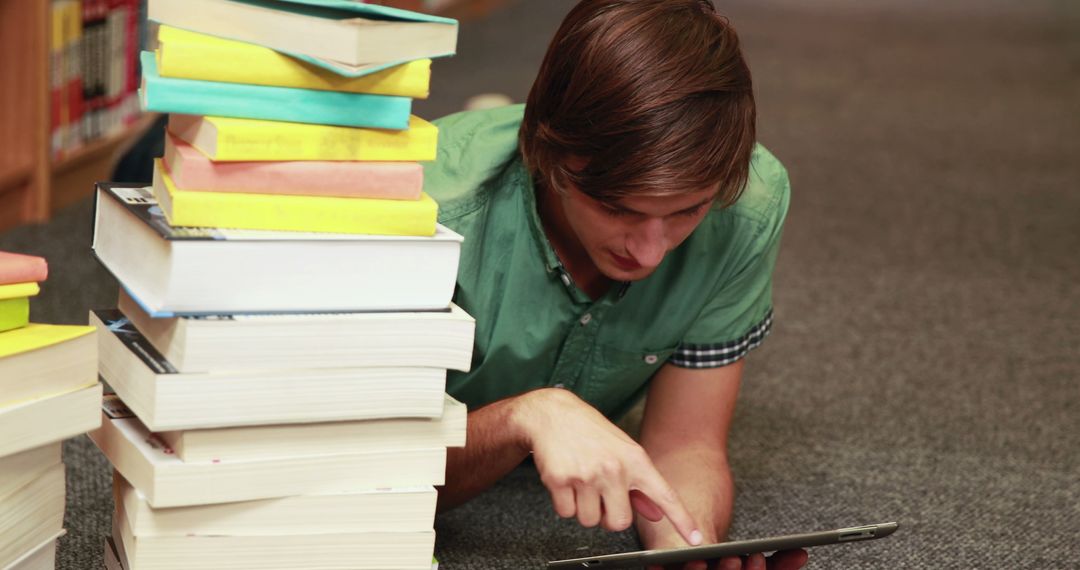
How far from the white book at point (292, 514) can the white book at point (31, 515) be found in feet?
0.16

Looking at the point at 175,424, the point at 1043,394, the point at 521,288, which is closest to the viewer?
the point at 175,424

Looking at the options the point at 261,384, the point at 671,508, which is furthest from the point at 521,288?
the point at 261,384

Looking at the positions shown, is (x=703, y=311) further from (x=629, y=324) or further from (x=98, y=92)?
(x=98, y=92)

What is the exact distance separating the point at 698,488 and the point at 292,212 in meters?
0.62

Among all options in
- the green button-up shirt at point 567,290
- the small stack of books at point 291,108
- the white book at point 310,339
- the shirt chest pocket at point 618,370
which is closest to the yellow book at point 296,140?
the small stack of books at point 291,108

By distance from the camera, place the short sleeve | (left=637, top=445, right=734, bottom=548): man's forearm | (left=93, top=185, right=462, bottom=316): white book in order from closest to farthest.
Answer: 1. (left=93, top=185, right=462, bottom=316): white book
2. (left=637, top=445, right=734, bottom=548): man's forearm
3. the short sleeve

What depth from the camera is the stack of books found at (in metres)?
0.83

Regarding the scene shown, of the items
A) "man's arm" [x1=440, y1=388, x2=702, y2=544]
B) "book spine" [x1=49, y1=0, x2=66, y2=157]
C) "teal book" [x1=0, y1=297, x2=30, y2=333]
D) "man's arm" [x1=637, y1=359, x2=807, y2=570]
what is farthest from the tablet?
"book spine" [x1=49, y1=0, x2=66, y2=157]

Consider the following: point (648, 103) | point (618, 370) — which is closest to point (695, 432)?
point (618, 370)

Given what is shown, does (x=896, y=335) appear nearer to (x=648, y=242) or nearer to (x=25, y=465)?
(x=648, y=242)

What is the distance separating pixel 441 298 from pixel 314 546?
0.69ft

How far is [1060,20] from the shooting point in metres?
7.07

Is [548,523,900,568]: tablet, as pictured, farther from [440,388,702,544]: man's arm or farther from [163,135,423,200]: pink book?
[163,135,423,200]: pink book

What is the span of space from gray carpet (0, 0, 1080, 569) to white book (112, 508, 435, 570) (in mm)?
340
